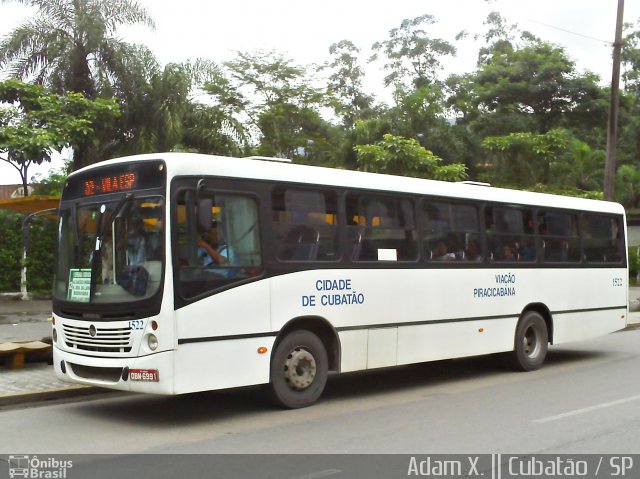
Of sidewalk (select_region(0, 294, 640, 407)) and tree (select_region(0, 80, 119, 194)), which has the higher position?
tree (select_region(0, 80, 119, 194))

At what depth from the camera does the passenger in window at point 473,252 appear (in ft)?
36.7

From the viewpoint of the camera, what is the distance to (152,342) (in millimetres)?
7625

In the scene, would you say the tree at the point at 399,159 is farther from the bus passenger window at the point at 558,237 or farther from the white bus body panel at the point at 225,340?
the white bus body panel at the point at 225,340

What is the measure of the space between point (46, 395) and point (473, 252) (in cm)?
614

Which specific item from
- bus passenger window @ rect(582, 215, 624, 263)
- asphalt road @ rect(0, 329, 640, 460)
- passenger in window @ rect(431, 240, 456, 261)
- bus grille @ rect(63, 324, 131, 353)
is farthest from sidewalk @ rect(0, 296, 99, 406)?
bus passenger window @ rect(582, 215, 624, 263)

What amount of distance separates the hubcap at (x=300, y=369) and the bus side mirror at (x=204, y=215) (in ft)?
5.98

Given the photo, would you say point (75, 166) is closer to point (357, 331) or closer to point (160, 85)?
point (160, 85)

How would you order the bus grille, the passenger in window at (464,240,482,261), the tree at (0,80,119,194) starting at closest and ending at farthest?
the bus grille < the passenger in window at (464,240,482,261) < the tree at (0,80,119,194)

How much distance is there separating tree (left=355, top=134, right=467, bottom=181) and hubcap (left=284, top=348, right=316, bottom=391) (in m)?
15.5

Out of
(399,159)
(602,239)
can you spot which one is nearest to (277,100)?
(399,159)

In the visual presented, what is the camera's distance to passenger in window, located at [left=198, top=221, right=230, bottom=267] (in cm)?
798

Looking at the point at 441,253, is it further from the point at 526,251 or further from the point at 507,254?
the point at 526,251

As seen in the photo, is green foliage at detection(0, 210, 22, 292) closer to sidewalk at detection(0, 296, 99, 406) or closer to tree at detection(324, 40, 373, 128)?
sidewalk at detection(0, 296, 99, 406)

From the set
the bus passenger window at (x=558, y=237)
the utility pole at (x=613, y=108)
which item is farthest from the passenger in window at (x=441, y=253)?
the utility pole at (x=613, y=108)
